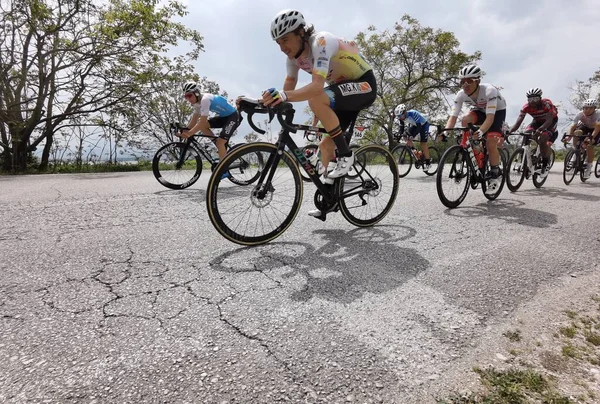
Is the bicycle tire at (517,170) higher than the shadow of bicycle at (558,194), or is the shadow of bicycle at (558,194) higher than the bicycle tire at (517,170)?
the bicycle tire at (517,170)

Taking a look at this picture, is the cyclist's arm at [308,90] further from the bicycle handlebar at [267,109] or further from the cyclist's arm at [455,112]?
the cyclist's arm at [455,112]

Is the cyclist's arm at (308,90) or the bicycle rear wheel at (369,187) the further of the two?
the bicycle rear wheel at (369,187)

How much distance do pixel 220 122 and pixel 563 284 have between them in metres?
6.22

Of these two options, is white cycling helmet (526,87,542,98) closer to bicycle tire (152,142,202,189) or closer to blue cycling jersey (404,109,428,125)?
blue cycling jersey (404,109,428,125)

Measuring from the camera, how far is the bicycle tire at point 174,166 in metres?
6.02

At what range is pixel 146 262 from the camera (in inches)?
92.7

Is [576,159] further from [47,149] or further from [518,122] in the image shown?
[47,149]

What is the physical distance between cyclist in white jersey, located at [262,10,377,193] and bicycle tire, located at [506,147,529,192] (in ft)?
14.3

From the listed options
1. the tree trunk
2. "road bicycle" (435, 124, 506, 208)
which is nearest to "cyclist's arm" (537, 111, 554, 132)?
"road bicycle" (435, 124, 506, 208)

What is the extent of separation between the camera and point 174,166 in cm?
649

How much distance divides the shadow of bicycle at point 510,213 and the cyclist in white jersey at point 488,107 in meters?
0.54

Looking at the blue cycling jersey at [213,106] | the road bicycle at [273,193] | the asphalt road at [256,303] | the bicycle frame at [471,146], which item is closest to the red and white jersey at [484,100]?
the bicycle frame at [471,146]

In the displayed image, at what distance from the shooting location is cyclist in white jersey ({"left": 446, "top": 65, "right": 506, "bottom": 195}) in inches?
191

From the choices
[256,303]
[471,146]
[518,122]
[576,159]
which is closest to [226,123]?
[471,146]
